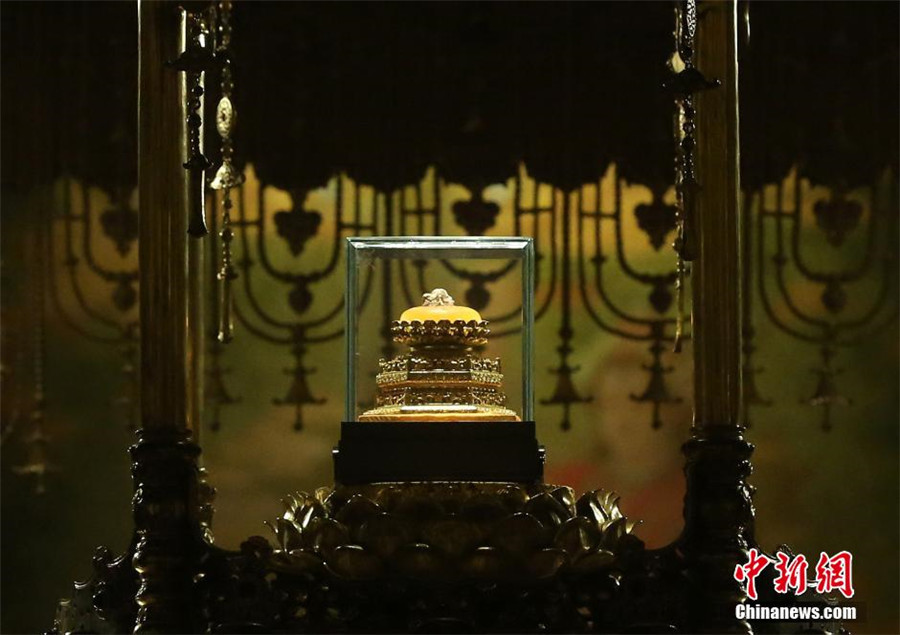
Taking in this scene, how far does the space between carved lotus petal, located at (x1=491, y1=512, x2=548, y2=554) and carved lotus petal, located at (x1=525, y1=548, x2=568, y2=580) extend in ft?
0.06

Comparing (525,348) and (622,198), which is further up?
(622,198)

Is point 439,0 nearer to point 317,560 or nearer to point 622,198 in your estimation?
point 622,198

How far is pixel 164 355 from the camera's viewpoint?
129 inches

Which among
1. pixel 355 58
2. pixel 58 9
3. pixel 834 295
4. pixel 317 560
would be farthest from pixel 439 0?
pixel 317 560

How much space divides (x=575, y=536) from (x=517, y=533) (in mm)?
120

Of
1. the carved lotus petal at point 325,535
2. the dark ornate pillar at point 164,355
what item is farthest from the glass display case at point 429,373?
the dark ornate pillar at point 164,355

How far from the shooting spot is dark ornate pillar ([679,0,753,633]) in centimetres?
316

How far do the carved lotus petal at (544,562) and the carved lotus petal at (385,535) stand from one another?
23cm

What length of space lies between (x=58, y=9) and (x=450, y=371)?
1917 mm

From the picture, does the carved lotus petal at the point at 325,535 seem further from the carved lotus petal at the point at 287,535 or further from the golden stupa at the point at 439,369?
the golden stupa at the point at 439,369

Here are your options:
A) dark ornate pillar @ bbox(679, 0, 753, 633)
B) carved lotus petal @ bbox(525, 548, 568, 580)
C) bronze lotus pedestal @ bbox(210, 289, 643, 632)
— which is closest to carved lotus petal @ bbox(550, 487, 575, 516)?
bronze lotus pedestal @ bbox(210, 289, 643, 632)

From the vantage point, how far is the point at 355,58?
457cm

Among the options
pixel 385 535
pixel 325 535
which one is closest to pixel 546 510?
pixel 385 535

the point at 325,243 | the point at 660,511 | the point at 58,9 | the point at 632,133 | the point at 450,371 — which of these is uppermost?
the point at 58,9
